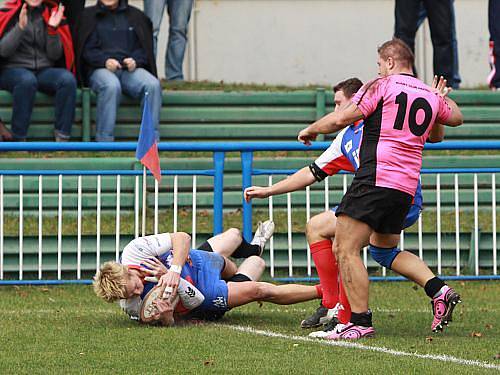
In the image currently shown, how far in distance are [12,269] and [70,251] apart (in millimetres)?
556

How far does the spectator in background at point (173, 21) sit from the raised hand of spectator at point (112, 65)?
97cm

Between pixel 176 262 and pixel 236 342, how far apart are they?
3.11 ft

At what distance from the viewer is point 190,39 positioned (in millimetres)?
19062

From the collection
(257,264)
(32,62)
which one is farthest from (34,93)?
(257,264)

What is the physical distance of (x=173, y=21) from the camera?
1588 cm

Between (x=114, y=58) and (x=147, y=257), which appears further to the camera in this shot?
(x=114, y=58)

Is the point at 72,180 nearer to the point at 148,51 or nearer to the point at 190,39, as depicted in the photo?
the point at 148,51

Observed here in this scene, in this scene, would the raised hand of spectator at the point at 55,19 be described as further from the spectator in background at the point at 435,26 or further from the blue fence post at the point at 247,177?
the spectator in background at the point at 435,26

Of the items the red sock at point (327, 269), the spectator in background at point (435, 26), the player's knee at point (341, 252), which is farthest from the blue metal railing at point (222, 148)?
the spectator in background at point (435, 26)

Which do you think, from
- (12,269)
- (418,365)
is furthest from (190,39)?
(418,365)

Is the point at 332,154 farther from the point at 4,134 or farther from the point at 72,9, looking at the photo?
the point at 72,9

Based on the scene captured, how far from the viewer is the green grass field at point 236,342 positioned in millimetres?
7266

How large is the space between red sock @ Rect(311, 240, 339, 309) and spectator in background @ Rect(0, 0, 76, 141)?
5656 millimetres

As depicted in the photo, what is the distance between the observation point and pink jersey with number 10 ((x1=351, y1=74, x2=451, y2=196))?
8.33 metres
